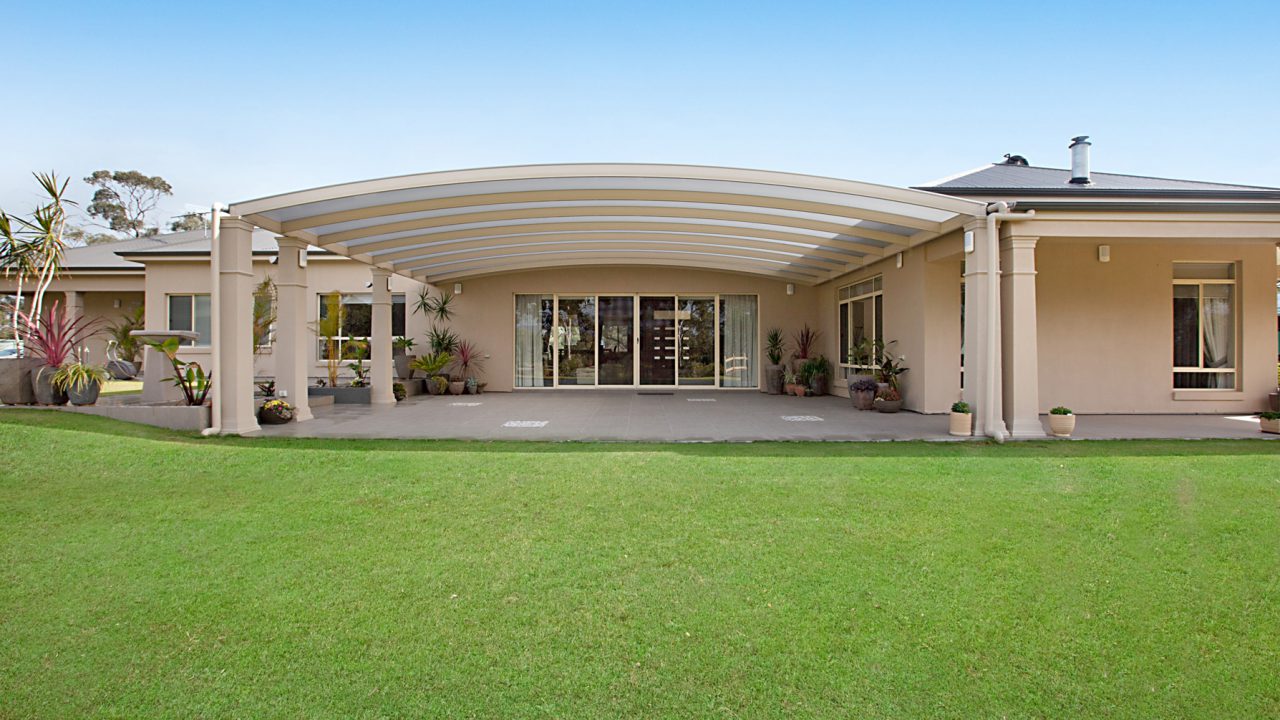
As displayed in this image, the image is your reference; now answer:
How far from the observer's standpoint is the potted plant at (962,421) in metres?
7.75

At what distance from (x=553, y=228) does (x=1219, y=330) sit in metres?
10.8

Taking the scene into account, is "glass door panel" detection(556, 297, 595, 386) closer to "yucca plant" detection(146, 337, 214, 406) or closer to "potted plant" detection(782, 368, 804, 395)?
"potted plant" detection(782, 368, 804, 395)

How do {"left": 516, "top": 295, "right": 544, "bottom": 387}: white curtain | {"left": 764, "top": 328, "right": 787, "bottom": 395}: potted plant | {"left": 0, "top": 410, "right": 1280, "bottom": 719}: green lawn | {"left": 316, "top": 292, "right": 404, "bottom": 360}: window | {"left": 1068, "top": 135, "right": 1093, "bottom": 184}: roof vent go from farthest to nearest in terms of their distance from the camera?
{"left": 316, "top": 292, "right": 404, "bottom": 360}: window → {"left": 516, "top": 295, "right": 544, "bottom": 387}: white curtain → {"left": 764, "top": 328, "right": 787, "bottom": 395}: potted plant → {"left": 1068, "top": 135, "right": 1093, "bottom": 184}: roof vent → {"left": 0, "top": 410, "right": 1280, "bottom": 719}: green lawn

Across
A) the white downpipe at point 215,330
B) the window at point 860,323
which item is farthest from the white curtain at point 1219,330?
the white downpipe at point 215,330

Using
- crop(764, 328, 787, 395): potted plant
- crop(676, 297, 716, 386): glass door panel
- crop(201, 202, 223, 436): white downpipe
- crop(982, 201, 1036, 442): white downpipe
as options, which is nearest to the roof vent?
crop(982, 201, 1036, 442): white downpipe

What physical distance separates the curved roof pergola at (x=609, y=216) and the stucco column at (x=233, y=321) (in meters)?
0.32

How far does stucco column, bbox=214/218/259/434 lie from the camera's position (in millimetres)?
7742

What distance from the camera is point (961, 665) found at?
111 inches

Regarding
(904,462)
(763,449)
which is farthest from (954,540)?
(763,449)

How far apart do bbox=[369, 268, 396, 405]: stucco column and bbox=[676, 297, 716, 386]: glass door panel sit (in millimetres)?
6588

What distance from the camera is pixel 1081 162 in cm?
1130

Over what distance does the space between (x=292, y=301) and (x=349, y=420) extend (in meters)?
1.90

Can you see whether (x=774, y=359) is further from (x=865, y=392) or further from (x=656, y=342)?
(x=865, y=392)

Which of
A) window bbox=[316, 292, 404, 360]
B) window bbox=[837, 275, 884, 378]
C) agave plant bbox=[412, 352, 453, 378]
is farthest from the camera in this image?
window bbox=[316, 292, 404, 360]
